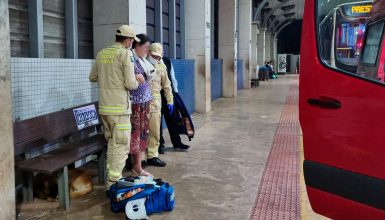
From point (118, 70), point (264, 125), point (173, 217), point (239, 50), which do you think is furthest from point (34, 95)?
point (239, 50)

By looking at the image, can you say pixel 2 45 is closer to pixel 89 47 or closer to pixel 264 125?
pixel 89 47

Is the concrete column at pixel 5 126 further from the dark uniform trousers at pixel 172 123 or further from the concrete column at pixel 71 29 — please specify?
the dark uniform trousers at pixel 172 123

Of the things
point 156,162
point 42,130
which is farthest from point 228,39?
point 42,130

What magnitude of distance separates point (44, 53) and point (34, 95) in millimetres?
1090

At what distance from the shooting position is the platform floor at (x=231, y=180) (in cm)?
384

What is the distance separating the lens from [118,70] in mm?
4016

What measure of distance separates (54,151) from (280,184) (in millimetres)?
2503

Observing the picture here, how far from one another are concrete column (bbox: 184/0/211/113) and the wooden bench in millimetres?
5965

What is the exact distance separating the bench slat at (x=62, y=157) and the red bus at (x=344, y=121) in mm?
2152

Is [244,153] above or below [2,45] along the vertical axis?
below

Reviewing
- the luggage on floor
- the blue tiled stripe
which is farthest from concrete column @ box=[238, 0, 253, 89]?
the luggage on floor

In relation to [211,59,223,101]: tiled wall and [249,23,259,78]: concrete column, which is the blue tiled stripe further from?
[249,23,259,78]: concrete column

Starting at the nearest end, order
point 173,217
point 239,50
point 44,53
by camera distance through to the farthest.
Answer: point 173,217 → point 44,53 → point 239,50

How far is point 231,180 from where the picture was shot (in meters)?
4.87
